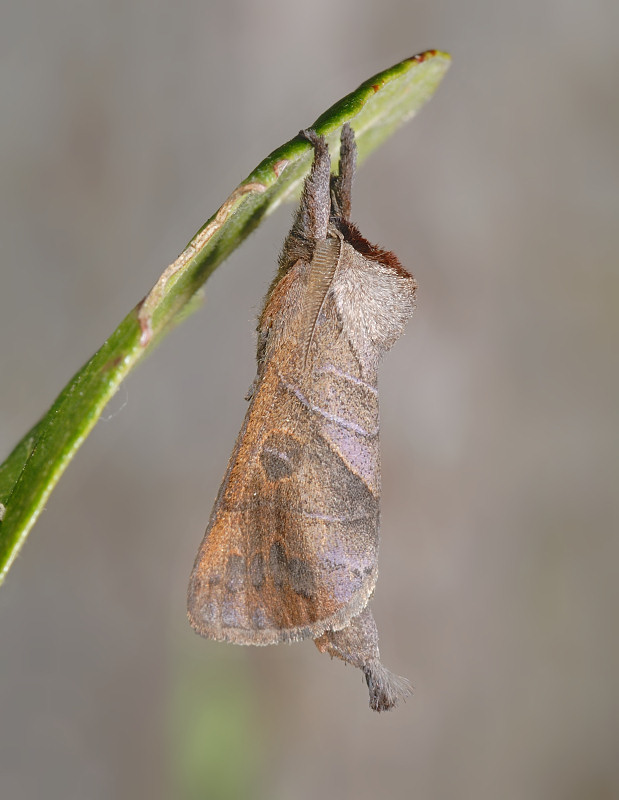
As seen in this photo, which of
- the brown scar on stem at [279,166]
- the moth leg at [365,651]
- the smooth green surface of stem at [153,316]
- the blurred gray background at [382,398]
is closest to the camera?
the smooth green surface of stem at [153,316]

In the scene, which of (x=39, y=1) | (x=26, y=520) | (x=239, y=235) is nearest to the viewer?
(x=26, y=520)

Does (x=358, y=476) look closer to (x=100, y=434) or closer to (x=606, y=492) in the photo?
(x=100, y=434)

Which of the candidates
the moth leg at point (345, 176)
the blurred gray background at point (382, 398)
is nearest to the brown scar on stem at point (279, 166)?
the moth leg at point (345, 176)

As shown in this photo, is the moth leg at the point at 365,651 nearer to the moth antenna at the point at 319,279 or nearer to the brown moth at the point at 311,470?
the brown moth at the point at 311,470

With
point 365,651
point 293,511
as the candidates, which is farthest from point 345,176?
point 365,651

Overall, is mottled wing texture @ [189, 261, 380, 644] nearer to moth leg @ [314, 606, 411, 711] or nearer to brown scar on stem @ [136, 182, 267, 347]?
moth leg @ [314, 606, 411, 711]

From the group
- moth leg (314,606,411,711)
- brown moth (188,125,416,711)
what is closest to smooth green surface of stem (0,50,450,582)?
brown moth (188,125,416,711)

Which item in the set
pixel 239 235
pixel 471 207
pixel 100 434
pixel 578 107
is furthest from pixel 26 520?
pixel 578 107
